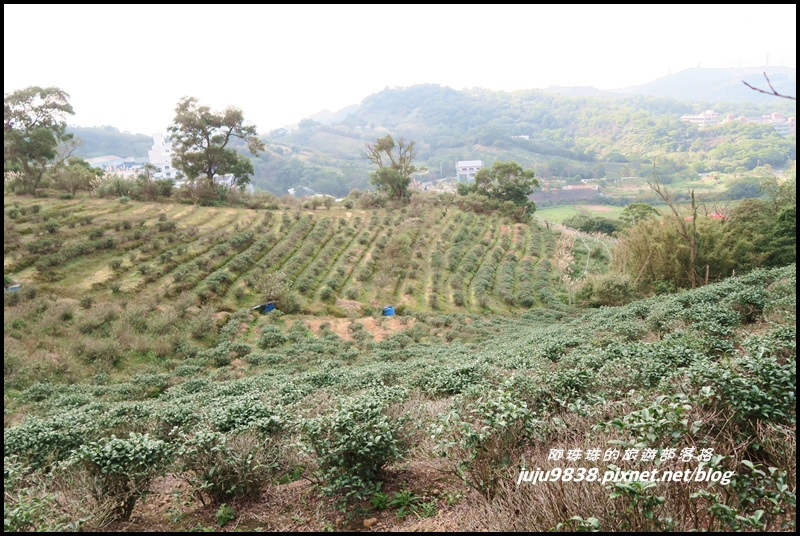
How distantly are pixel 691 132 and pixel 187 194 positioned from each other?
108 meters

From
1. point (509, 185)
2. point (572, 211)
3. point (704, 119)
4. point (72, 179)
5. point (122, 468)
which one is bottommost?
point (122, 468)

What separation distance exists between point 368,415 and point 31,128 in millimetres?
29938

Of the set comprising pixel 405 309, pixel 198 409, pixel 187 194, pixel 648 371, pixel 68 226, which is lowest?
pixel 405 309

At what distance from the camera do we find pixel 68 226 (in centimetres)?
1894

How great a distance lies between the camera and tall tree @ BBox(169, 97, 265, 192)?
100 ft

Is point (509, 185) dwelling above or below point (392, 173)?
below

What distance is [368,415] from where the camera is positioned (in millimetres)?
3682

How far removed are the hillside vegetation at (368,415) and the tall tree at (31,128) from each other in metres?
10.3

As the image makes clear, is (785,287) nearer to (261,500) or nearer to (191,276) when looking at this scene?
(261,500)

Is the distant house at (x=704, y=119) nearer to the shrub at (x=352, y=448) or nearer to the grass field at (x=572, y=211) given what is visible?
the grass field at (x=572, y=211)

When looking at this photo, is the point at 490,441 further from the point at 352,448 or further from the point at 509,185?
the point at 509,185

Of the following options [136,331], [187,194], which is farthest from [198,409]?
[187,194]

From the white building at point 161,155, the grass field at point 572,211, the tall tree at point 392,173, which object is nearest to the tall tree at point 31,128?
the tall tree at point 392,173

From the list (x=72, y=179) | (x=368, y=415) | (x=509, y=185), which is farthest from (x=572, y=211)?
(x=368, y=415)
